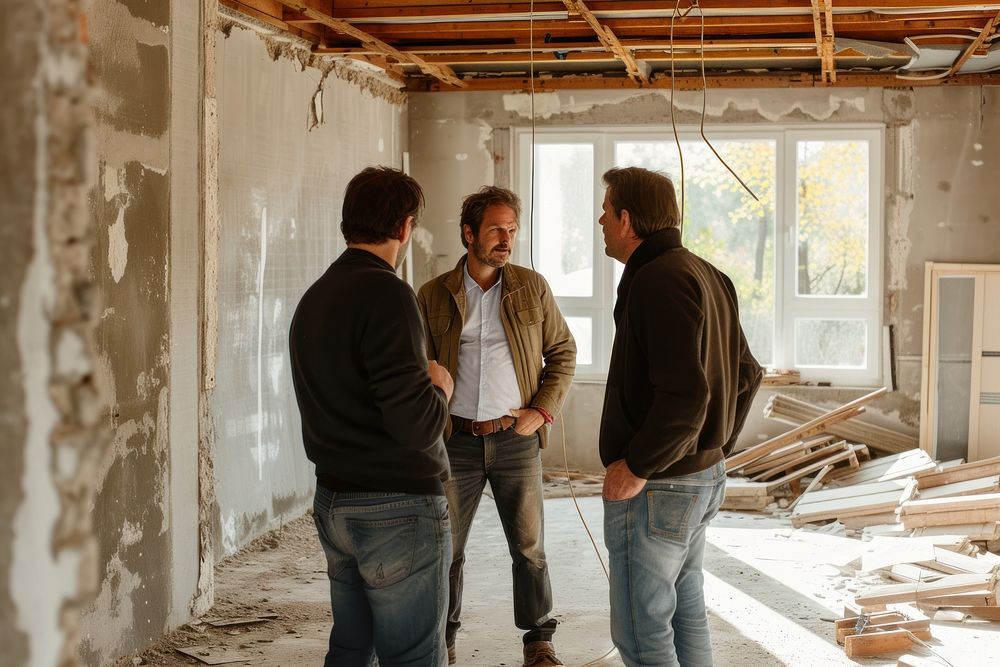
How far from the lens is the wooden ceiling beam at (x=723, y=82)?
7223 millimetres

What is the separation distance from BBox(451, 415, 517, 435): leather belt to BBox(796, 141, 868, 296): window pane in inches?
189

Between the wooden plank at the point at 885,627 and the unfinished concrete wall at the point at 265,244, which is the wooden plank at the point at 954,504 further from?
the unfinished concrete wall at the point at 265,244

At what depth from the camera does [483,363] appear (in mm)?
3436

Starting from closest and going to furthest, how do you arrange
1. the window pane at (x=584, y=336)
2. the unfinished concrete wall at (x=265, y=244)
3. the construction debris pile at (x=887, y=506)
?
the construction debris pile at (x=887, y=506), the unfinished concrete wall at (x=265, y=244), the window pane at (x=584, y=336)

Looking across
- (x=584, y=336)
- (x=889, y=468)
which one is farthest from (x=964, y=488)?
(x=584, y=336)

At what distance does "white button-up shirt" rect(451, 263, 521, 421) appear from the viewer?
3375 millimetres

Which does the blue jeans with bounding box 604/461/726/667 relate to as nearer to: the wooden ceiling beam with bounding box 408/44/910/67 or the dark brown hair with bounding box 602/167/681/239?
the dark brown hair with bounding box 602/167/681/239

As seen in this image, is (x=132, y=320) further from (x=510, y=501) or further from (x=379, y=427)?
(x=379, y=427)

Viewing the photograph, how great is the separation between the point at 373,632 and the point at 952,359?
19.7 feet

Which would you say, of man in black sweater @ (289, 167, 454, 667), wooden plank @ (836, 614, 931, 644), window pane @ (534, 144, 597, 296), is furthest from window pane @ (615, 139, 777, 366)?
man in black sweater @ (289, 167, 454, 667)

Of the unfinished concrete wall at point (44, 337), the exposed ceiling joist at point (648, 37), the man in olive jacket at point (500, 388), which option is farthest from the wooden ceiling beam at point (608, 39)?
the unfinished concrete wall at point (44, 337)

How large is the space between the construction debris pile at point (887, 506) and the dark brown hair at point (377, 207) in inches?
101

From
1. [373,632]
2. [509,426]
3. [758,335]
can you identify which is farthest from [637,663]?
[758,335]

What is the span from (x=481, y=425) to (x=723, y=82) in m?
5.03
